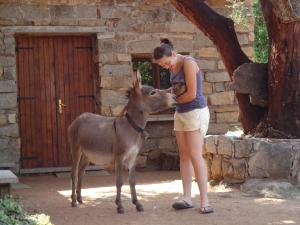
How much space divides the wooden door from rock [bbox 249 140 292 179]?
13.2 feet

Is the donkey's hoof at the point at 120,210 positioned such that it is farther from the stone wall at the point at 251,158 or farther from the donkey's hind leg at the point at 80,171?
the stone wall at the point at 251,158

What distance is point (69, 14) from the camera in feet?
32.1

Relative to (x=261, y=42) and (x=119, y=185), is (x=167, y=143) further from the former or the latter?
(x=261, y=42)

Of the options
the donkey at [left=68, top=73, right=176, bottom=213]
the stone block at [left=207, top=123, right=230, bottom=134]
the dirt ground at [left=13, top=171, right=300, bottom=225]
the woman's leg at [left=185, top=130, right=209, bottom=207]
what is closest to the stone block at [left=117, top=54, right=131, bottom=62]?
the stone block at [left=207, top=123, right=230, bottom=134]

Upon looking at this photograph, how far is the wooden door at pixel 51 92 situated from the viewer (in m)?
9.84

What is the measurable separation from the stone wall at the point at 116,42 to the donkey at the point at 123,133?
11.6 feet

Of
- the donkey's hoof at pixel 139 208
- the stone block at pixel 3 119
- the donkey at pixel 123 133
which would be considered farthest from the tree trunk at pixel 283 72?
the stone block at pixel 3 119

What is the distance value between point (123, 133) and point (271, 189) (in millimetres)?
2018

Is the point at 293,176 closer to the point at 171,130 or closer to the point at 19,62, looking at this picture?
the point at 171,130

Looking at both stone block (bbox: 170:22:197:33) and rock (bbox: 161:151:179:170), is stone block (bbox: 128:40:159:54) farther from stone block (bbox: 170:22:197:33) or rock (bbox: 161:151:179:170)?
rock (bbox: 161:151:179:170)

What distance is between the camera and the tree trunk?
714 centimetres

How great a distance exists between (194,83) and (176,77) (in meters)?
0.25

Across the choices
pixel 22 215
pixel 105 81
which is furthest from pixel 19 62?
pixel 22 215

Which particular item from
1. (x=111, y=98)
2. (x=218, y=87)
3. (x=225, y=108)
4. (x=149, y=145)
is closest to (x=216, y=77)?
(x=218, y=87)
